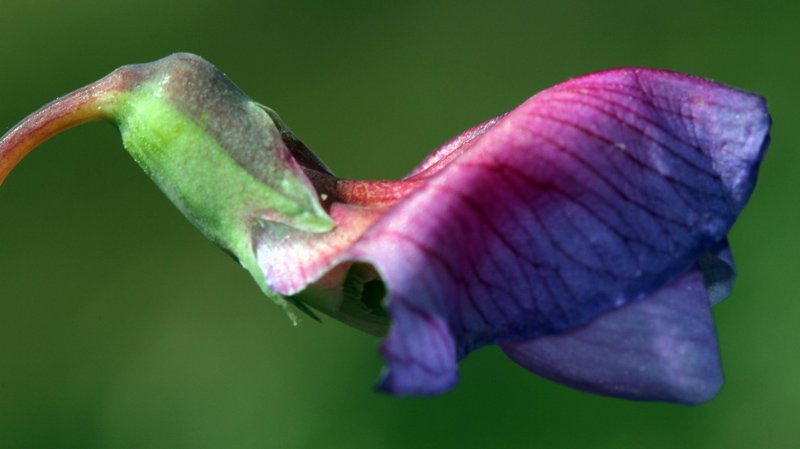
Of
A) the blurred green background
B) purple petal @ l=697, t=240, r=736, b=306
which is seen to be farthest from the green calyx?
the blurred green background

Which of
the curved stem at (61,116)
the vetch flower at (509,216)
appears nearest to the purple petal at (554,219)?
the vetch flower at (509,216)

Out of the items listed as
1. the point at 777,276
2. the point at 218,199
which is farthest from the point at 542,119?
the point at 777,276

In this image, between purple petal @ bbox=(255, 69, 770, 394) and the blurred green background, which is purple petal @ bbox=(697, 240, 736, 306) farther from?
the blurred green background

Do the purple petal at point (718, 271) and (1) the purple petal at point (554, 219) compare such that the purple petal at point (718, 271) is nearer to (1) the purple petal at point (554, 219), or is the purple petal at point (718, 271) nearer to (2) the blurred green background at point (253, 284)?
(1) the purple petal at point (554, 219)

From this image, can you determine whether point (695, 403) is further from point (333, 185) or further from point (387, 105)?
point (387, 105)

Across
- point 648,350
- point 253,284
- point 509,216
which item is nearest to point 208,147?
point 509,216

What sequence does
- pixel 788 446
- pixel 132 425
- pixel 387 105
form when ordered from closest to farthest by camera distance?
pixel 788 446 < pixel 132 425 < pixel 387 105
